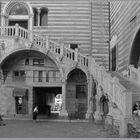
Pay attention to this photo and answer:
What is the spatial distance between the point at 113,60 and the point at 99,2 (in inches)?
210

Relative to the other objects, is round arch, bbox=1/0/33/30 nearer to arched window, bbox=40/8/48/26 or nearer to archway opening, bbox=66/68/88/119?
arched window, bbox=40/8/48/26

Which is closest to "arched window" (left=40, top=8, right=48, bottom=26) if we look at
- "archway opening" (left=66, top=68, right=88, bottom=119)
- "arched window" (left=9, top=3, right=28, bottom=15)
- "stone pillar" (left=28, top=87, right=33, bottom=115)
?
"arched window" (left=9, top=3, right=28, bottom=15)

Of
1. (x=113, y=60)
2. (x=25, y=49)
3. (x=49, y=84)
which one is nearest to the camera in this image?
(x=25, y=49)

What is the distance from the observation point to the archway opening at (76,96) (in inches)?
1027

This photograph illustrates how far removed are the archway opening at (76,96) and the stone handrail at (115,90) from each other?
4.59 meters

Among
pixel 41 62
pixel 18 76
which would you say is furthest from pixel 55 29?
pixel 18 76

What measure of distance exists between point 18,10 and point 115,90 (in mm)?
14700

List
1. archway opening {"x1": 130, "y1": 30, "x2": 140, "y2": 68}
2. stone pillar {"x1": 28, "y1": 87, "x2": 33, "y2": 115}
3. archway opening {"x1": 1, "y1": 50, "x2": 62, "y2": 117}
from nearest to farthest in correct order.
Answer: archway opening {"x1": 130, "y1": 30, "x2": 140, "y2": 68}
archway opening {"x1": 1, "y1": 50, "x2": 62, "y2": 117}
stone pillar {"x1": 28, "y1": 87, "x2": 33, "y2": 115}

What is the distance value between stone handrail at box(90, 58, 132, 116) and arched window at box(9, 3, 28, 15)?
9.48 meters

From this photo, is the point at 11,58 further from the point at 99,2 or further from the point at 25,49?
the point at 99,2

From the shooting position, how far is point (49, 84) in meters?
26.7

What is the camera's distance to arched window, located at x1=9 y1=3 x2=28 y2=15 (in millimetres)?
27797

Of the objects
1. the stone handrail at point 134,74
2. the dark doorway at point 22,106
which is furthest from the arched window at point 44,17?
the stone handrail at point 134,74

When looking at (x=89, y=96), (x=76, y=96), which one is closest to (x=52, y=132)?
(x=89, y=96)
